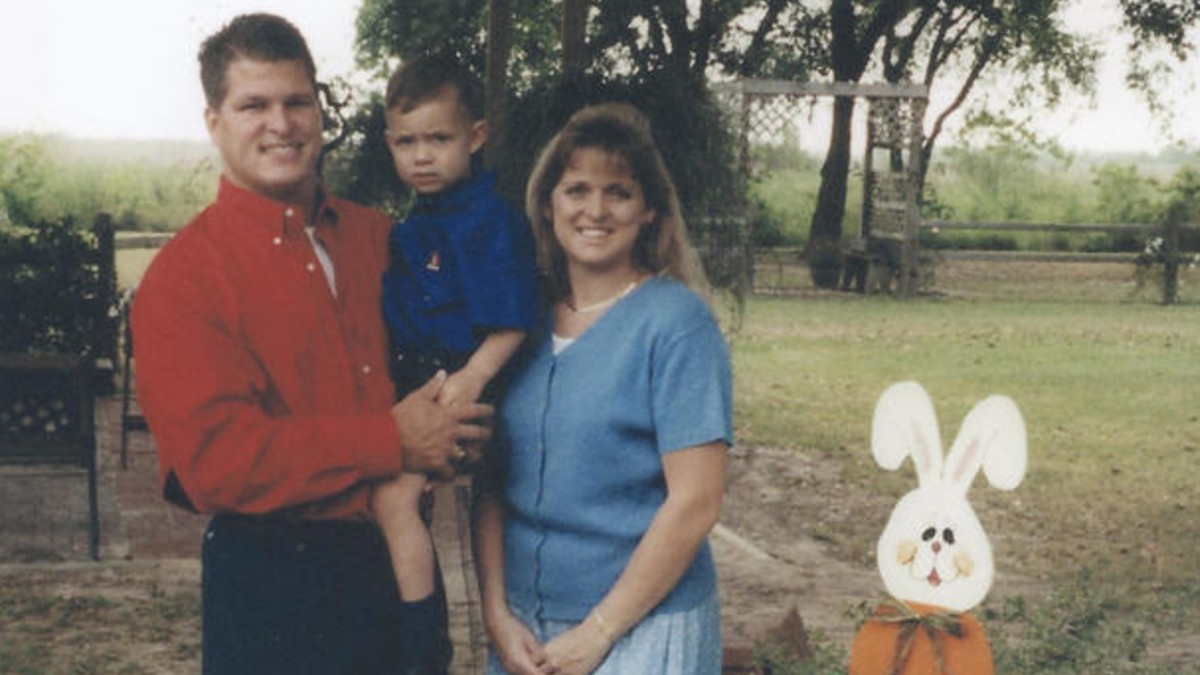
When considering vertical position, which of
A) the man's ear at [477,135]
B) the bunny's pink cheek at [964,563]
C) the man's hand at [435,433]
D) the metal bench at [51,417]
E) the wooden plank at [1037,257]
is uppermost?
the man's ear at [477,135]

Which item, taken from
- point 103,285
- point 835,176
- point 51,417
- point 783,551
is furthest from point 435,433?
point 835,176

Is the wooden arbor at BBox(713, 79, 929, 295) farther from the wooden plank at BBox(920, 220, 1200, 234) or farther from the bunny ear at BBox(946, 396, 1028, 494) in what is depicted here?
the bunny ear at BBox(946, 396, 1028, 494)

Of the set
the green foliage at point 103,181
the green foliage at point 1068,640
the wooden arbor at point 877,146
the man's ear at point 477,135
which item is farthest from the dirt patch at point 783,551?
the wooden arbor at point 877,146

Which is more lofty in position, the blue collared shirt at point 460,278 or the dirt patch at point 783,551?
the blue collared shirt at point 460,278

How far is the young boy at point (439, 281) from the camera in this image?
247cm

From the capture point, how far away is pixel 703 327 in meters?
2.41

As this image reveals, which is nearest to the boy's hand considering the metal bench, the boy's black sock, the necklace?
the necklace

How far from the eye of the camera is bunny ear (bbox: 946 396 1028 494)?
320 centimetres

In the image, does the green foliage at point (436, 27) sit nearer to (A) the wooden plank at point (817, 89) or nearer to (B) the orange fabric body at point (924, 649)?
(A) the wooden plank at point (817, 89)

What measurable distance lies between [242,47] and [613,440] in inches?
28.0

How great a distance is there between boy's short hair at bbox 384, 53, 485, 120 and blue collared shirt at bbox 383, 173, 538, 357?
168 millimetres

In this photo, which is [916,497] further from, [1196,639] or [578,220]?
[1196,639]

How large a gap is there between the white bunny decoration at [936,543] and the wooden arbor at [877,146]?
49.3 ft

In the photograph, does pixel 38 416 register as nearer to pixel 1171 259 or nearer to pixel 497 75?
pixel 497 75
